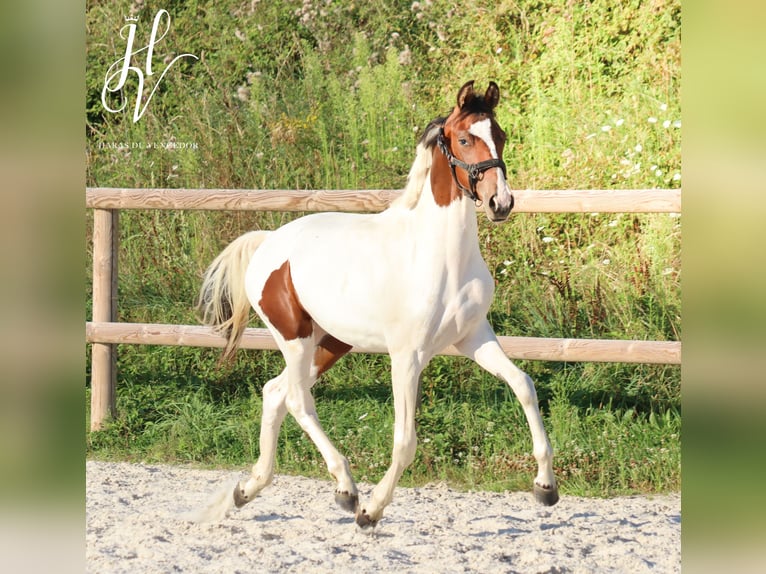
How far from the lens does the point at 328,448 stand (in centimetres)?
344

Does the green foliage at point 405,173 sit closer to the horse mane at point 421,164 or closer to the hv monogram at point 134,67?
the hv monogram at point 134,67

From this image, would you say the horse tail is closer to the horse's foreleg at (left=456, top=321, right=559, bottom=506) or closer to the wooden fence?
the wooden fence

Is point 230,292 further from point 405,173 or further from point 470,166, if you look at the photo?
point 405,173

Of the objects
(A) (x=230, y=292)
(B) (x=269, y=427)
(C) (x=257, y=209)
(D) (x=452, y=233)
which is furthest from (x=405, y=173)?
(D) (x=452, y=233)

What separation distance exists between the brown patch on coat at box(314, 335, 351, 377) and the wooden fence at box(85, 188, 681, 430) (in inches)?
Answer: 24.7

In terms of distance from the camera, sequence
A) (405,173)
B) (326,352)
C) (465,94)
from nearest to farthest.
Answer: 1. (465,94)
2. (326,352)
3. (405,173)

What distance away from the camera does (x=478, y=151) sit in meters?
2.91

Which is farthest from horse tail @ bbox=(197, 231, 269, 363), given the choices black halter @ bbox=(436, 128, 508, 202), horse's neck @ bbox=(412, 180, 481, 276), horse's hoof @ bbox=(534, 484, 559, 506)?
horse's hoof @ bbox=(534, 484, 559, 506)

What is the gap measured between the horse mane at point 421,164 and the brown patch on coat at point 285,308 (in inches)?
20.8

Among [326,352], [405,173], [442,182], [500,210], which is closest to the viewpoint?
[500,210]

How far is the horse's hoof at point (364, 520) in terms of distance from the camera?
129 inches

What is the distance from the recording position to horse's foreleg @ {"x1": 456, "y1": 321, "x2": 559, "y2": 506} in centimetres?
311

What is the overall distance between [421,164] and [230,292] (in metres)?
1.05
